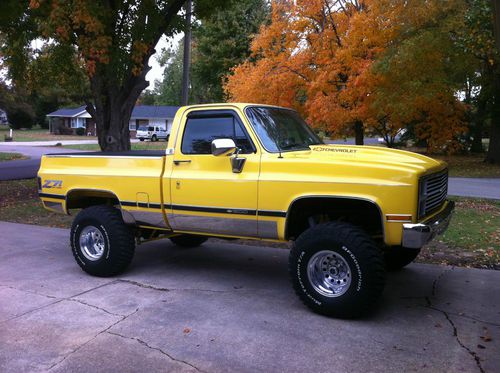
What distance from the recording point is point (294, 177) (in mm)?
4984

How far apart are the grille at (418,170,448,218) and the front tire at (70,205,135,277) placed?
3.49 m

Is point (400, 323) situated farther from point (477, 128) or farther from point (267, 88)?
point (477, 128)

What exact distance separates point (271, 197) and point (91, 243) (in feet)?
8.77

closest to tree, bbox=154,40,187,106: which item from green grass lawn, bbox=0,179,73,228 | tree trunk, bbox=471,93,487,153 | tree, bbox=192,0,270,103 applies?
tree, bbox=192,0,270,103

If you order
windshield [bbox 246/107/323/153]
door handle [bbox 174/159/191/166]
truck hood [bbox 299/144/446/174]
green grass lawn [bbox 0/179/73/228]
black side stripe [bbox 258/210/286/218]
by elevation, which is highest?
windshield [bbox 246/107/323/153]

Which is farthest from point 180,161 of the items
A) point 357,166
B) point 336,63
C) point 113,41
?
point 336,63

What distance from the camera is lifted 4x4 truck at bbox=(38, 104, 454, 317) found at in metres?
4.65

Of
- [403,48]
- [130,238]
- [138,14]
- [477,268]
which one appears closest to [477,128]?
[403,48]

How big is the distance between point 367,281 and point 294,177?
1.21m

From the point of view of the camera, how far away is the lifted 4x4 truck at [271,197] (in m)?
4.65

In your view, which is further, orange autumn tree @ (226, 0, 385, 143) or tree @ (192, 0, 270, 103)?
tree @ (192, 0, 270, 103)

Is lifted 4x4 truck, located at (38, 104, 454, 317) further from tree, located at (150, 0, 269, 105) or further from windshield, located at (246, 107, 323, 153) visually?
tree, located at (150, 0, 269, 105)

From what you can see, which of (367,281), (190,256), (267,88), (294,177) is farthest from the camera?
(267,88)

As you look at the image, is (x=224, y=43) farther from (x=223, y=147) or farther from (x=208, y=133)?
(x=223, y=147)
